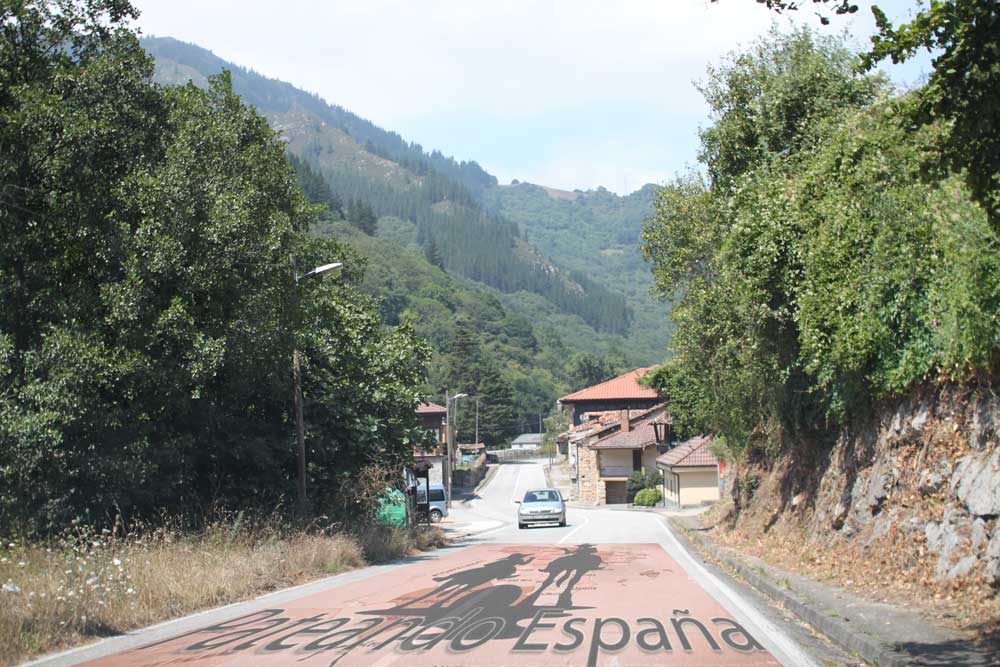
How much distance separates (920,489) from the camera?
37.6ft

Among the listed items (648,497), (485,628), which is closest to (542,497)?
(648,497)

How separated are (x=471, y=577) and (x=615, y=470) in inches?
2299

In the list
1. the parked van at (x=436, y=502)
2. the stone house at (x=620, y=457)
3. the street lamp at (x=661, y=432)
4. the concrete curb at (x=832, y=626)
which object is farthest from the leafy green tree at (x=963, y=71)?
the street lamp at (x=661, y=432)

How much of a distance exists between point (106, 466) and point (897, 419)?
40.9ft

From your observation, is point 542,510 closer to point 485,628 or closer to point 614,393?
point 485,628

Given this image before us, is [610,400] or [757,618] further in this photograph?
[610,400]

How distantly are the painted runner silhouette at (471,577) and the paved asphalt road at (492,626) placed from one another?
0.12 feet

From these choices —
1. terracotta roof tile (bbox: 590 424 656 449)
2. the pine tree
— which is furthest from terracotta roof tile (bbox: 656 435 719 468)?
the pine tree

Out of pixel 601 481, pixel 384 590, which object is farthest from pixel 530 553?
pixel 601 481

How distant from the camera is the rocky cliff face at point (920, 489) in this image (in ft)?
31.2

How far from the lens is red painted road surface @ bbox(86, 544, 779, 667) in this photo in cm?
788

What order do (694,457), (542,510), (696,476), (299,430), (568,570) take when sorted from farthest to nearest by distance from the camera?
(696,476) → (694,457) → (542,510) → (299,430) → (568,570)

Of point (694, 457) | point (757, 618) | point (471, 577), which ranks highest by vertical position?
point (757, 618)

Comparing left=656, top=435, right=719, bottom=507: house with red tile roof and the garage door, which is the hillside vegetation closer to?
left=656, top=435, right=719, bottom=507: house with red tile roof
